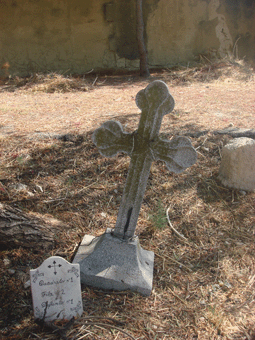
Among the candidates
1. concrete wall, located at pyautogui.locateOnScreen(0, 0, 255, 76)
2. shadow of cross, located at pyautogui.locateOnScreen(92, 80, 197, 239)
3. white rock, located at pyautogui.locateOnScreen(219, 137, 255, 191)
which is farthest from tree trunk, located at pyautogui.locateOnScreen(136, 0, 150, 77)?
shadow of cross, located at pyautogui.locateOnScreen(92, 80, 197, 239)

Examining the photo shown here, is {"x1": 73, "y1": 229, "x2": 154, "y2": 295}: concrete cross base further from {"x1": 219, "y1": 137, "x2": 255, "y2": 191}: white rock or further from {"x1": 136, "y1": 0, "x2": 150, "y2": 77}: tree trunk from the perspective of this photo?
{"x1": 136, "y1": 0, "x2": 150, "y2": 77}: tree trunk

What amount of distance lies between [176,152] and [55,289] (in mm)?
1264

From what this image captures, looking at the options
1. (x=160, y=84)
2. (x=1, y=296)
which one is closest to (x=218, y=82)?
(x=160, y=84)

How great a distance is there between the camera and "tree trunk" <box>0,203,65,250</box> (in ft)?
8.22

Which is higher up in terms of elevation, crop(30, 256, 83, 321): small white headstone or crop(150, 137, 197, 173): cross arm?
crop(150, 137, 197, 173): cross arm

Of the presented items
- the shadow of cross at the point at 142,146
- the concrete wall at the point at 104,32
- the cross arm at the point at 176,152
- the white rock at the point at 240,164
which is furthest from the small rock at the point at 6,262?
the concrete wall at the point at 104,32

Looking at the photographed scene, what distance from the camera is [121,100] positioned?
5883mm

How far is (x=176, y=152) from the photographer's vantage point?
231cm

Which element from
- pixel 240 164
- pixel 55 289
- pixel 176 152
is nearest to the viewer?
pixel 55 289

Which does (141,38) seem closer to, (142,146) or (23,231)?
(142,146)

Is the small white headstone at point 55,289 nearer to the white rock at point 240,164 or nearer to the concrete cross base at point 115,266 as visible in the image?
the concrete cross base at point 115,266

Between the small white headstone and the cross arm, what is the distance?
101 cm

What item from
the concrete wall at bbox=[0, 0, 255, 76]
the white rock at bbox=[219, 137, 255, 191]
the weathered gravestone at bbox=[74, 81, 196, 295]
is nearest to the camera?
the weathered gravestone at bbox=[74, 81, 196, 295]

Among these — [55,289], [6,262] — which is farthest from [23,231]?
[55,289]
